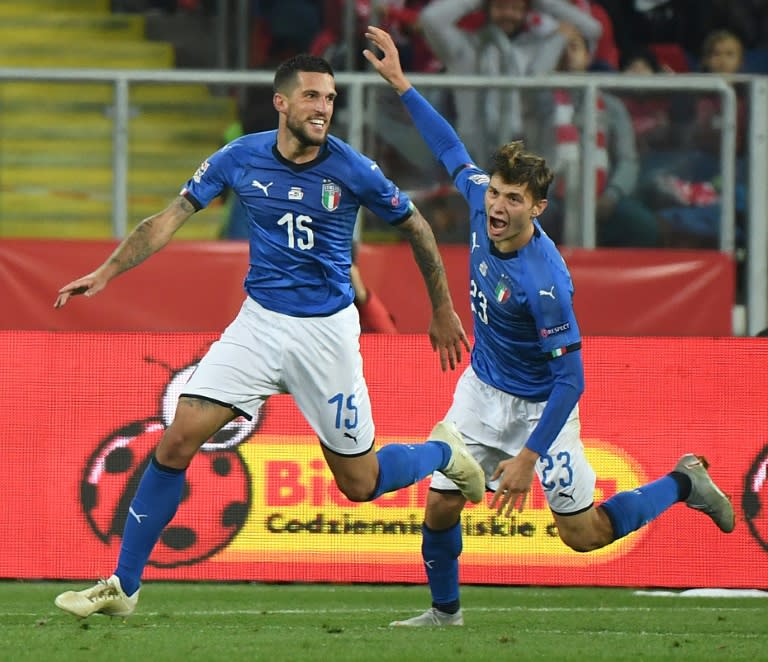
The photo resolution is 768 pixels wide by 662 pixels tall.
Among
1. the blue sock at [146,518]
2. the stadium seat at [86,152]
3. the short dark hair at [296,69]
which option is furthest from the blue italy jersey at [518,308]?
the stadium seat at [86,152]

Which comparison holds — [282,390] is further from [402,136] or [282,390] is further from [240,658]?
[402,136]

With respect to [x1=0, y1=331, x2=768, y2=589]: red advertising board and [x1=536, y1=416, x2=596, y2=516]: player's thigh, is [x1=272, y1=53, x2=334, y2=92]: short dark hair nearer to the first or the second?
[x1=536, y1=416, x2=596, y2=516]: player's thigh

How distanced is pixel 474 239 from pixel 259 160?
3.26 ft

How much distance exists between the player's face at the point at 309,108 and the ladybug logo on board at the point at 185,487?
2.44 m

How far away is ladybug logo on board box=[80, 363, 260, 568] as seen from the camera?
9.85 m

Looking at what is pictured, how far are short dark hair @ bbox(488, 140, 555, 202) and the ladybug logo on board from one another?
2.80 meters

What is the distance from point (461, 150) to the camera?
8430mm

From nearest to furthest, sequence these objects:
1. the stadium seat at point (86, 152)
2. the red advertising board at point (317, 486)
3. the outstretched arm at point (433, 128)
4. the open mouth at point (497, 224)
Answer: the open mouth at point (497, 224), the outstretched arm at point (433, 128), the red advertising board at point (317, 486), the stadium seat at point (86, 152)

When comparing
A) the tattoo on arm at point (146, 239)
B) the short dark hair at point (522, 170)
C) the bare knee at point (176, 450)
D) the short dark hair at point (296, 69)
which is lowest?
the bare knee at point (176, 450)

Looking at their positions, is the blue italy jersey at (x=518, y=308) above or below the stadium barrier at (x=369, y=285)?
above

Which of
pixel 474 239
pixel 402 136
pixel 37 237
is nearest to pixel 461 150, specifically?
pixel 474 239

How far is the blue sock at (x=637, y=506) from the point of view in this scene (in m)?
8.22

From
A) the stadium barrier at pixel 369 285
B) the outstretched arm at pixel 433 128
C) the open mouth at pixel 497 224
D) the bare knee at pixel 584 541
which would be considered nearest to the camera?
the open mouth at pixel 497 224

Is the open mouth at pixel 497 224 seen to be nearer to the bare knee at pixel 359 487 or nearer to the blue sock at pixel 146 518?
the bare knee at pixel 359 487
